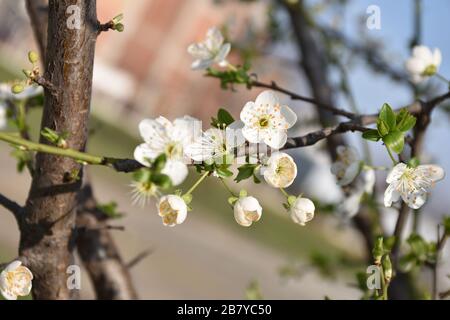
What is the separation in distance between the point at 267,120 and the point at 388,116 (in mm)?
151

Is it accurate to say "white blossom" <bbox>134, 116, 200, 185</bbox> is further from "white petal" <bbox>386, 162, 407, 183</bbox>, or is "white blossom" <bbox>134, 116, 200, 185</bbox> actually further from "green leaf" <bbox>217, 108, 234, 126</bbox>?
"white petal" <bbox>386, 162, 407, 183</bbox>

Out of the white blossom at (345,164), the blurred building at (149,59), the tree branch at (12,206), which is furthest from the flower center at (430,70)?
the blurred building at (149,59)

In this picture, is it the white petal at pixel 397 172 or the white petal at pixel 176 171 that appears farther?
the white petal at pixel 397 172

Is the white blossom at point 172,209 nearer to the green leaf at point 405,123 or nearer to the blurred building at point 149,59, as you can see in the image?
the green leaf at point 405,123

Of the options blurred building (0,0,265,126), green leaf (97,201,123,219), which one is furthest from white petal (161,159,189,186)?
blurred building (0,0,265,126)

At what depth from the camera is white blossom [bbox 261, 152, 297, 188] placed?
2.30ft

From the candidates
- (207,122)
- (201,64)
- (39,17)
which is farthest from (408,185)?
(207,122)

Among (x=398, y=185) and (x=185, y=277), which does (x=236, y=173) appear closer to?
(x=398, y=185)

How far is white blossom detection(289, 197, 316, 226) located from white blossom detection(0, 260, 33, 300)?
373 mm

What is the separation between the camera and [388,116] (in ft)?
2.41

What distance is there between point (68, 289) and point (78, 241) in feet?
0.68

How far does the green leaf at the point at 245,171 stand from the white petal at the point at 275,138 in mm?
35

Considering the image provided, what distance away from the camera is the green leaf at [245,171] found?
0.70 m

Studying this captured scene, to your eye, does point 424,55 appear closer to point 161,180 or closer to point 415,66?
point 415,66
